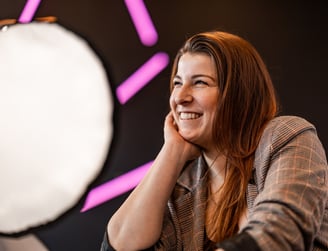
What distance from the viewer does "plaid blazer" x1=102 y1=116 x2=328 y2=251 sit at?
0.78 m

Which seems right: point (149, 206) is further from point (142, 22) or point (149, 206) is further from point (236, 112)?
point (142, 22)

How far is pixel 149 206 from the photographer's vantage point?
118 centimetres

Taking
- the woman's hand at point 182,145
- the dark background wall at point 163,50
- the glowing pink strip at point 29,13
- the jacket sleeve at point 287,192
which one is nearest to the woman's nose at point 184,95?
the woman's hand at point 182,145

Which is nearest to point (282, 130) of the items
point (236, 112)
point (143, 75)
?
point (236, 112)

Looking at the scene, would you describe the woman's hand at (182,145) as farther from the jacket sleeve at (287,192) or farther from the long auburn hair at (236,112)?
the jacket sleeve at (287,192)

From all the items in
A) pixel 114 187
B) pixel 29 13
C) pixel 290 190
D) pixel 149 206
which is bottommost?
pixel 114 187

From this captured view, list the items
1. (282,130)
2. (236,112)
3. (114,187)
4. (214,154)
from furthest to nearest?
(114,187) → (214,154) → (236,112) → (282,130)

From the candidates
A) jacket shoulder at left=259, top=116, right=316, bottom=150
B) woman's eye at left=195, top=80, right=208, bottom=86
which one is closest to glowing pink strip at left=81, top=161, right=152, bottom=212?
woman's eye at left=195, top=80, right=208, bottom=86

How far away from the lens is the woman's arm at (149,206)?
3.85 feet

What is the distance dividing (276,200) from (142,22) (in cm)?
131

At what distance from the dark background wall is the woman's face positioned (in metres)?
0.67

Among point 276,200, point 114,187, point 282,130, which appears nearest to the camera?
point 276,200

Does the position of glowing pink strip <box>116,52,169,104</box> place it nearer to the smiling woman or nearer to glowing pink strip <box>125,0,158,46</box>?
glowing pink strip <box>125,0,158,46</box>

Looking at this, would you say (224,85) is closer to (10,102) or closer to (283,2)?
(283,2)
